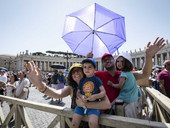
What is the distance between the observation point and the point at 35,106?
6.20 ft

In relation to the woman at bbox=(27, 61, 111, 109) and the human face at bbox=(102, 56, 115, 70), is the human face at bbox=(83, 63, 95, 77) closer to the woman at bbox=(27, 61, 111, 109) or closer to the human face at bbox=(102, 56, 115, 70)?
the woman at bbox=(27, 61, 111, 109)

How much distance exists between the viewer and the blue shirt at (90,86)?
1.51 meters

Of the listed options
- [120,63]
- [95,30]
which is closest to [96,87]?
[120,63]

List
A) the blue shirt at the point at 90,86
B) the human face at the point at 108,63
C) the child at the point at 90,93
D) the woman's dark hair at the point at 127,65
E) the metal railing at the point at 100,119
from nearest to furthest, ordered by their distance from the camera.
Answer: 1. the metal railing at the point at 100,119
2. the child at the point at 90,93
3. the blue shirt at the point at 90,86
4. the woman's dark hair at the point at 127,65
5. the human face at the point at 108,63

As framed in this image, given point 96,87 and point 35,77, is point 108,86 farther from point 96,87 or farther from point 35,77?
point 35,77

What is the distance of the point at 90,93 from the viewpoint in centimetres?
150

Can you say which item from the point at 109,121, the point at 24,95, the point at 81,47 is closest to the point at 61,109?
the point at 109,121

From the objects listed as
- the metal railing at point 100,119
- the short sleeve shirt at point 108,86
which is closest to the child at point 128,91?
the short sleeve shirt at point 108,86

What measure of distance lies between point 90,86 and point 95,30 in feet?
5.53

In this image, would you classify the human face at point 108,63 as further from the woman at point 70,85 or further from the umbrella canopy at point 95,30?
the umbrella canopy at point 95,30

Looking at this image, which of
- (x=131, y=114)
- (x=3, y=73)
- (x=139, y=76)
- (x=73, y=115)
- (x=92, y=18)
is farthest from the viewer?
(x=3, y=73)

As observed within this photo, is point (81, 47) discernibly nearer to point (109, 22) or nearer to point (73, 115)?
point (109, 22)

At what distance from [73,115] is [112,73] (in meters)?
1.15

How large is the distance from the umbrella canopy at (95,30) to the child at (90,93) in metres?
1.40
